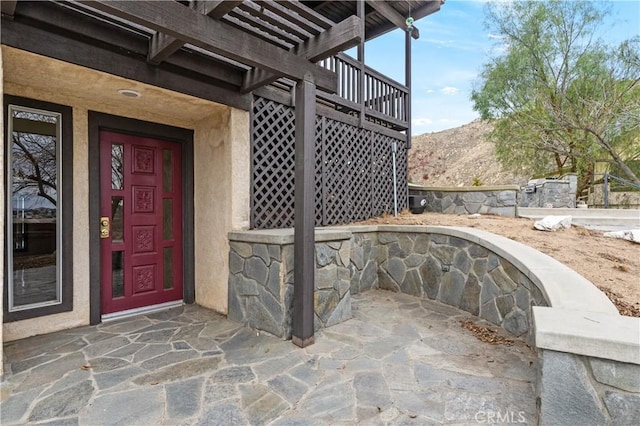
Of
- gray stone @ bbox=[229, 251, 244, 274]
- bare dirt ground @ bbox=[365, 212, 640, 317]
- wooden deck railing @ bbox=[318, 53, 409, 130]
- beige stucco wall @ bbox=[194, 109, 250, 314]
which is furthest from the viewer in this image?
wooden deck railing @ bbox=[318, 53, 409, 130]

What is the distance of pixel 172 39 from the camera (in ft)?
7.44

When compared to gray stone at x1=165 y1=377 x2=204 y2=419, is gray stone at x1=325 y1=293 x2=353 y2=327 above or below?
above

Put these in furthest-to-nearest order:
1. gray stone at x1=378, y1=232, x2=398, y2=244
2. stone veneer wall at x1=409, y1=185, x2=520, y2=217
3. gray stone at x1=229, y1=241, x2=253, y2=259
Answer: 1. stone veneer wall at x1=409, y1=185, x2=520, y2=217
2. gray stone at x1=378, y1=232, x2=398, y2=244
3. gray stone at x1=229, y1=241, x2=253, y2=259

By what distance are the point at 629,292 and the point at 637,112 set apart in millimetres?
7506

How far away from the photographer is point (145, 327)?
3115 millimetres

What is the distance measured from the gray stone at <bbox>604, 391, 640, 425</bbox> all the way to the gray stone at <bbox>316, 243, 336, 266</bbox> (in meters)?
2.10

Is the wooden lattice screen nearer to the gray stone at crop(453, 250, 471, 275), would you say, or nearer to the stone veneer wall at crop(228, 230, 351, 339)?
the stone veneer wall at crop(228, 230, 351, 339)

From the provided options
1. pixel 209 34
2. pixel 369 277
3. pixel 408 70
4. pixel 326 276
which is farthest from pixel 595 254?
pixel 408 70

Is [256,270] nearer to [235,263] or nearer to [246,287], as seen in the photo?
[246,287]

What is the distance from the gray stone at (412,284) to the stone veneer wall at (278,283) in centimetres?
123

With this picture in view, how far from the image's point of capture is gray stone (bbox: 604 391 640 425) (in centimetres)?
133

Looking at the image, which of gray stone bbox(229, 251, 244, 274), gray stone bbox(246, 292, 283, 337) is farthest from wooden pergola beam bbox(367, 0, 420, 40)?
gray stone bbox(246, 292, 283, 337)

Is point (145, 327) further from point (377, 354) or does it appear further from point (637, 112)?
point (637, 112)

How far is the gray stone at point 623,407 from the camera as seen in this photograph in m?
1.33
